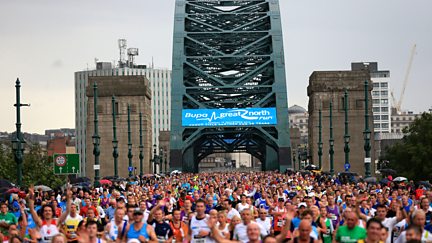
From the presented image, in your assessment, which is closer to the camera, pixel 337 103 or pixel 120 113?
pixel 337 103

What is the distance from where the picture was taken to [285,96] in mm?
96438

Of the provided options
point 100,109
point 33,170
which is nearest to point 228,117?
point 33,170

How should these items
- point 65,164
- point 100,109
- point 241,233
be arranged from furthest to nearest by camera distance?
point 100,109 < point 65,164 < point 241,233

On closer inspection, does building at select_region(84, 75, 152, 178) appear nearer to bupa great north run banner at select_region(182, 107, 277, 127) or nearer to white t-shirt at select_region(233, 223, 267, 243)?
bupa great north run banner at select_region(182, 107, 277, 127)

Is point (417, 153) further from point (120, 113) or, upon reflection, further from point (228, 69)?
point (120, 113)

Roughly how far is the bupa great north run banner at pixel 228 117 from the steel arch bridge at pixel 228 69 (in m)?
0.62

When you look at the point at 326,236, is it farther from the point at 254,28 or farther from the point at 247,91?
the point at 254,28

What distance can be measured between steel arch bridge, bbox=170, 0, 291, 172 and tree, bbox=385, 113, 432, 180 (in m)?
11.7

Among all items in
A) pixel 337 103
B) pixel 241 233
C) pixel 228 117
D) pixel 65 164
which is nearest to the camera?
pixel 241 233

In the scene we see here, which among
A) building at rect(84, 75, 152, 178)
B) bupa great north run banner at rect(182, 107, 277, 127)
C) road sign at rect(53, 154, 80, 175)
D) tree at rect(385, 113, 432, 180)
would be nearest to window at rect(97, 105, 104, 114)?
building at rect(84, 75, 152, 178)

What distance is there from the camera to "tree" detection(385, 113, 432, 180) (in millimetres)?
80375

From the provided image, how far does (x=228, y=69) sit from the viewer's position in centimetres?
10656

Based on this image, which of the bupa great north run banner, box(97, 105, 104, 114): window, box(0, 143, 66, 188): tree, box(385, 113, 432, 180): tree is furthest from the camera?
box(97, 105, 104, 114): window

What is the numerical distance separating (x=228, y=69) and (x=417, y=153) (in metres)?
30.8
